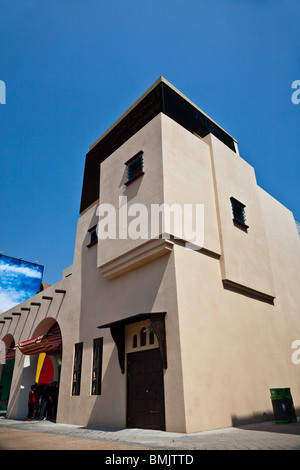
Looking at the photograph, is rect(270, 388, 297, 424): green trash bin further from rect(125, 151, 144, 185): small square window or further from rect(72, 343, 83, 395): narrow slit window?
rect(125, 151, 144, 185): small square window

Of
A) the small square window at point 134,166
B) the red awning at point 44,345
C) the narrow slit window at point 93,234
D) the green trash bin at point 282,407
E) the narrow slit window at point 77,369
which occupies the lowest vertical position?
the green trash bin at point 282,407

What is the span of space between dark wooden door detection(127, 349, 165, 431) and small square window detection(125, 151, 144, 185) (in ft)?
20.6

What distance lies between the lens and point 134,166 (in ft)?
41.2

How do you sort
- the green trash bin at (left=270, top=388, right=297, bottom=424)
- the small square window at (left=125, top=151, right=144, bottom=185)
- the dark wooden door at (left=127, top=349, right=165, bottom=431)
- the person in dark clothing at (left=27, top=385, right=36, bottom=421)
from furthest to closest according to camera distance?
1. the person in dark clothing at (left=27, top=385, right=36, bottom=421)
2. the small square window at (left=125, top=151, right=144, bottom=185)
3. the green trash bin at (left=270, top=388, right=297, bottom=424)
4. the dark wooden door at (left=127, top=349, right=165, bottom=431)

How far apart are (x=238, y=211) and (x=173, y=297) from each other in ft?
20.1

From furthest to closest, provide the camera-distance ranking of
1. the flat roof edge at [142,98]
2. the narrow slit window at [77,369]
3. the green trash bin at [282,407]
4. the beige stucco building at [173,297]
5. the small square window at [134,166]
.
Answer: the flat roof edge at [142,98], the narrow slit window at [77,369], the small square window at [134,166], the green trash bin at [282,407], the beige stucco building at [173,297]

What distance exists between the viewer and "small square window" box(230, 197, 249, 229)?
525 inches

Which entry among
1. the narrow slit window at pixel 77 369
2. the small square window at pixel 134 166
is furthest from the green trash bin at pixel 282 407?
the small square window at pixel 134 166

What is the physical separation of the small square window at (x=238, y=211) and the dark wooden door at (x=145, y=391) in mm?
6577

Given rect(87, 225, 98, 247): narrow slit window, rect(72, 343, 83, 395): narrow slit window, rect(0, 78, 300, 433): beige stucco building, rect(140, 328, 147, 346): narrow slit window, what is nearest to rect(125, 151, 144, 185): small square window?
rect(0, 78, 300, 433): beige stucco building

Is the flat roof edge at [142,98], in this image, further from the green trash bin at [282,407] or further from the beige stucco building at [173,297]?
the green trash bin at [282,407]

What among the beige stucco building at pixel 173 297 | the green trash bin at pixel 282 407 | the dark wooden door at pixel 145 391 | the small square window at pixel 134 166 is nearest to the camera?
the dark wooden door at pixel 145 391

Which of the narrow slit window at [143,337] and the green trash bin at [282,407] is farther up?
the narrow slit window at [143,337]

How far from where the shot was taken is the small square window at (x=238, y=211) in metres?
13.3
